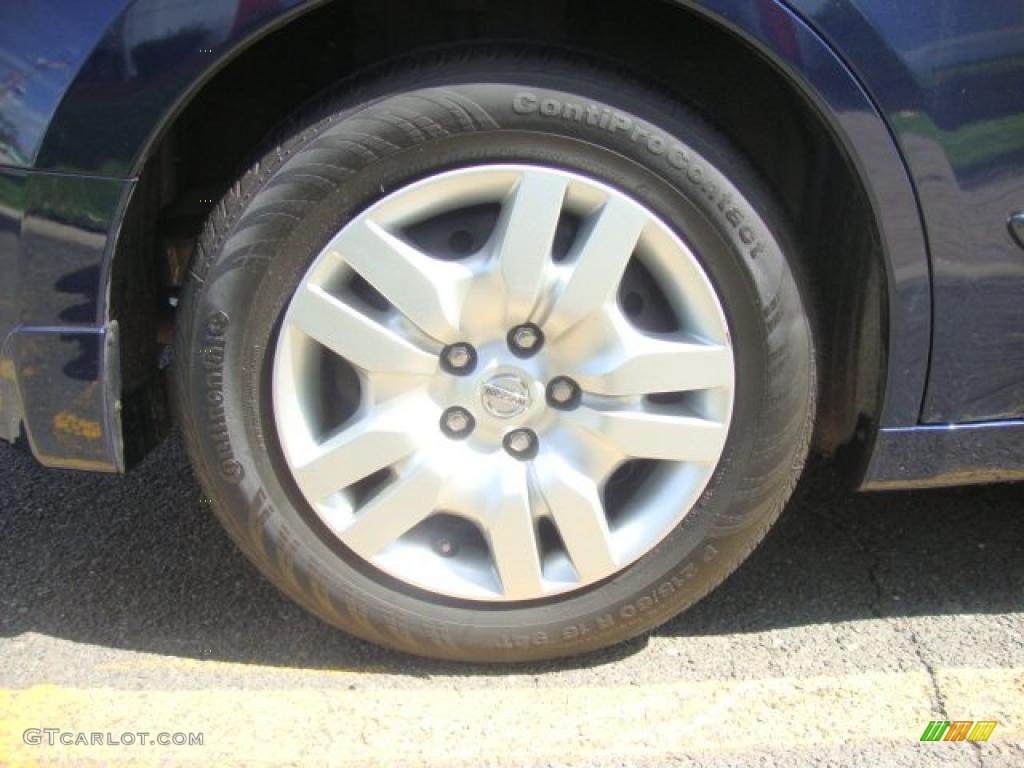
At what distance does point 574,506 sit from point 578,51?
791 mm

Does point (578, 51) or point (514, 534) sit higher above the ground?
point (578, 51)

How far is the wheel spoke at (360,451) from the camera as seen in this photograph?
6.77 ft

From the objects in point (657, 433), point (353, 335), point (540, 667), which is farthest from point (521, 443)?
point (540, 667)

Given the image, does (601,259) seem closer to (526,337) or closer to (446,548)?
(526,337)

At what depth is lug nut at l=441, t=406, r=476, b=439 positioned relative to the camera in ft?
6.82

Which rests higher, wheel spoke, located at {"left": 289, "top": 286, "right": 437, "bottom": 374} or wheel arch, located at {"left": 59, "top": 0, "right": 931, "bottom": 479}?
wheel arch, located at {"left": 59, "top": 0, "right": 931, "bottom": 479}

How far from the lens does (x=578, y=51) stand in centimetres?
202

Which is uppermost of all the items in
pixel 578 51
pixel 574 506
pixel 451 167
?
pixel 578 51

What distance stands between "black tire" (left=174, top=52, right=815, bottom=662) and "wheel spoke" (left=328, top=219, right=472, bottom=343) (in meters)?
0.05

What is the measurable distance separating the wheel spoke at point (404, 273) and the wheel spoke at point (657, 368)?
0.87 feet

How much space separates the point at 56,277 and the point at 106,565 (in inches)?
33.0

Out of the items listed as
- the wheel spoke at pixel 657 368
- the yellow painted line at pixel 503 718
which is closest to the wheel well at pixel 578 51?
the wheel spoke at pixel 657 368

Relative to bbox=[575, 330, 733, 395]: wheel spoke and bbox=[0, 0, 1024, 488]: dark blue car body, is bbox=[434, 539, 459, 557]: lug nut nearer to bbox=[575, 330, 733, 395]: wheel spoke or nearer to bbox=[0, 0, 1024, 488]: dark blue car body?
bbox=[575, 330, 733, 395]: wheel spoke

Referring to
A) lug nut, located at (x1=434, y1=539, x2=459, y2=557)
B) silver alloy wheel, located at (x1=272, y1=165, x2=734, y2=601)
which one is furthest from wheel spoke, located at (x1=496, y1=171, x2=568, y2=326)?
lug nut, located at (x1=434, y1=539, x2=459, y2=557)
